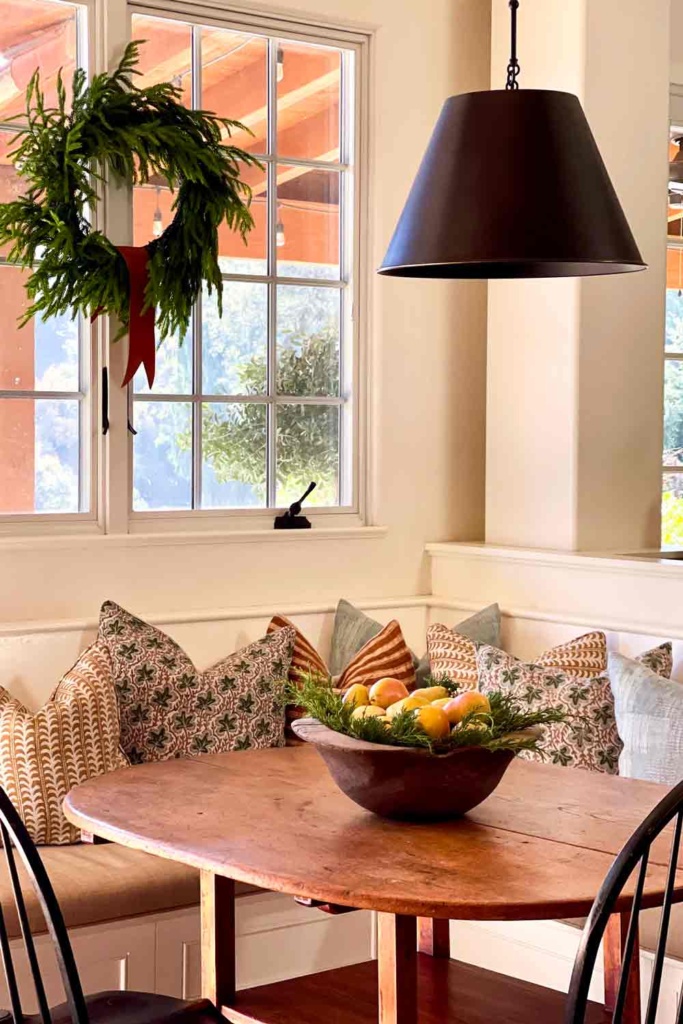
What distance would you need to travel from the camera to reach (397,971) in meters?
2.23

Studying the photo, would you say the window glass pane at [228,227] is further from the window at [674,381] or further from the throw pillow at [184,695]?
the window at [674,381]

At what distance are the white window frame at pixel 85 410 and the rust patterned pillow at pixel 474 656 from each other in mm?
1011

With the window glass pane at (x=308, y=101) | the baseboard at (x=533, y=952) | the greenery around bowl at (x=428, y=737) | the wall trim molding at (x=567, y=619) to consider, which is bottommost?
the baseboard at (x=533, y=952)

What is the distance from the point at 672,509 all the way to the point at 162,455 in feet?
6.12

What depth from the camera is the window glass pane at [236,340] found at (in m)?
4.23

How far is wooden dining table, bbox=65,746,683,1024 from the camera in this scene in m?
2.02

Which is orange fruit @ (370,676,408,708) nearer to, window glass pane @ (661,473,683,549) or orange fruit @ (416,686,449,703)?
orange fruit @ (416,686,449,703)

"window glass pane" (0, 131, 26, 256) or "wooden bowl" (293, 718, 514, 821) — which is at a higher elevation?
"window glass pane" (0, 131, 26, 256)

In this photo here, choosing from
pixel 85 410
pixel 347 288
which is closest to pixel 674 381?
pixel 347 288

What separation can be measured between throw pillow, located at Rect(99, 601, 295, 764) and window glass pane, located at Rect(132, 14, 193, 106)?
150 cm

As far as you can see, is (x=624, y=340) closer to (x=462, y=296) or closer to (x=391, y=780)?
(x=462, y=296)

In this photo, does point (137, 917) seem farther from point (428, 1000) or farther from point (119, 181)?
point (119, 181)

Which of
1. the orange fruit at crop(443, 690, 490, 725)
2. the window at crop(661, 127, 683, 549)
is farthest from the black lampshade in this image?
the window at crop(661, 127, 683, 549)

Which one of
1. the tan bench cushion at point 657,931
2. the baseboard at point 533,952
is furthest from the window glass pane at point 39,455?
the tan bench cushion at point 657,931
